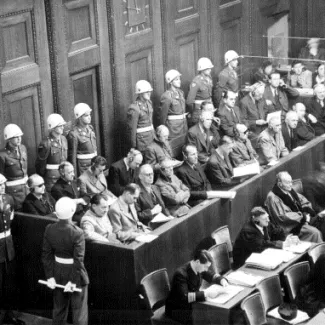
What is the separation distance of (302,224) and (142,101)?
2820 mm

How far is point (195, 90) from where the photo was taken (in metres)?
12.8

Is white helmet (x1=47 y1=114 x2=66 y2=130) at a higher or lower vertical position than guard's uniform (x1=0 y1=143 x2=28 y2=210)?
higher

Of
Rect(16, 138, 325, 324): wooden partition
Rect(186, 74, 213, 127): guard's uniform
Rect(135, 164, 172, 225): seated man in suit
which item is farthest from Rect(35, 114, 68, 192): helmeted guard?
Rect(186, 74, 213, 127): guard's uniform

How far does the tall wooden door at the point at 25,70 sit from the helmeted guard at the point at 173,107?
6.41 feet

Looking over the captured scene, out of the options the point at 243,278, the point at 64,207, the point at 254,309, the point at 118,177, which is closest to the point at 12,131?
the point at 118,177

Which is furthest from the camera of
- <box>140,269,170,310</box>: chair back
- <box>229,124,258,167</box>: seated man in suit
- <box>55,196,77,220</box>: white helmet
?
<box>229,124,258,167</box>: seated man in suit

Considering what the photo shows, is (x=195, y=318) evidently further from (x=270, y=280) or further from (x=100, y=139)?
(x=100, y=139)

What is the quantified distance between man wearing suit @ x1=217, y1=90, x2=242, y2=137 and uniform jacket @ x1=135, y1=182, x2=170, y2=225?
9.08 ft

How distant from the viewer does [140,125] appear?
11.7 m

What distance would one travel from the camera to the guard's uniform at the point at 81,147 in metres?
10.6

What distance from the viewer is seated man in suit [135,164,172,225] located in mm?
9609

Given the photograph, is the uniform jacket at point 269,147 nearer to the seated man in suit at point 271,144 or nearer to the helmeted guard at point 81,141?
the seated man in suit at point 271,144

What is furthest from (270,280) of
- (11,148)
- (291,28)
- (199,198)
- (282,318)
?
(291,28)

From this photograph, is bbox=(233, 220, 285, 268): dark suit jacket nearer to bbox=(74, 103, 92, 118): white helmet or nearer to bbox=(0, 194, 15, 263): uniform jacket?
bbox=(0, 194, 15, 263): uniform jacket
